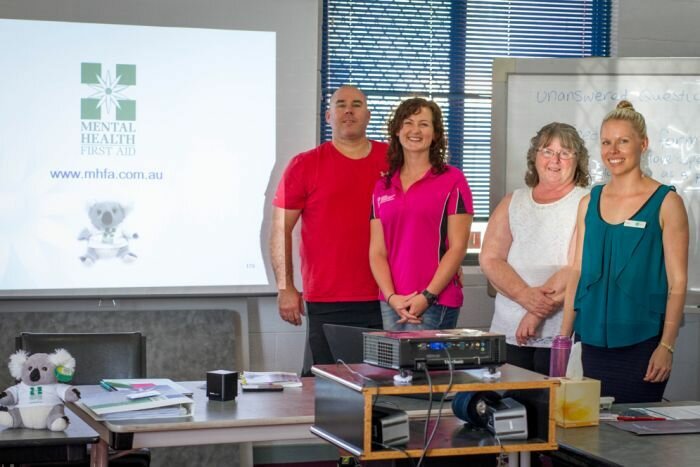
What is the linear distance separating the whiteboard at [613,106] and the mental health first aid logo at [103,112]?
1.76 metres

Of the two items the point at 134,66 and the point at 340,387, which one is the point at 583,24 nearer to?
the point at 134,66

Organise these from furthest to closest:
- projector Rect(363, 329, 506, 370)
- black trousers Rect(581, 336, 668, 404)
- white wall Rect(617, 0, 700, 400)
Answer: white wall Rect(617, 0, 700, 400) < black trousers Rect(581, 336, 668, 404) < projector Rect(363, 329, 506, 370)

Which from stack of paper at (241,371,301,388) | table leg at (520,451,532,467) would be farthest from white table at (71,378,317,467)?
table leg at (520,451,532,467)

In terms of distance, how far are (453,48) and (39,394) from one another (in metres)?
3.06

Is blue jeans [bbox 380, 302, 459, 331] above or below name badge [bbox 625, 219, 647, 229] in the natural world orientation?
below

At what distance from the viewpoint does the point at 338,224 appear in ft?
13.4

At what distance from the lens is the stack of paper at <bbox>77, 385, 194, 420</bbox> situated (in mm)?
2449

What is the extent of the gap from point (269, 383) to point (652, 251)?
1281mm

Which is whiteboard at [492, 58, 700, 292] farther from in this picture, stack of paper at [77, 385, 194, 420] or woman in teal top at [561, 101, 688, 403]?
stack of paper at [77, 385, 194, 420]

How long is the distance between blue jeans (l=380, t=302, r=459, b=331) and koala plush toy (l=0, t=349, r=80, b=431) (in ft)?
4.66

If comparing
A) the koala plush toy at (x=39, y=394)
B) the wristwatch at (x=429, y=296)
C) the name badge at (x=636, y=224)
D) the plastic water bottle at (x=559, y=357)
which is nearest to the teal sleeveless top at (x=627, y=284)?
the name badge at (x=636, y=224)

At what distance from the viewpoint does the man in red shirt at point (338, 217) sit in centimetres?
402

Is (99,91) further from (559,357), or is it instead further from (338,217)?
(559,357)

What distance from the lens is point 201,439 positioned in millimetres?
2439
